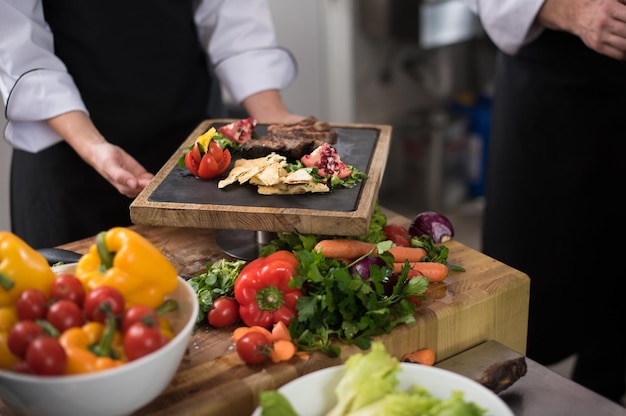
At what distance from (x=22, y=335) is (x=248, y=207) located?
1.57ft

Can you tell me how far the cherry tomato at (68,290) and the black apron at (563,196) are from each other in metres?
1.48

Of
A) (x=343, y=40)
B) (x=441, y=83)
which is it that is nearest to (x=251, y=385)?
(x=343, y=40)

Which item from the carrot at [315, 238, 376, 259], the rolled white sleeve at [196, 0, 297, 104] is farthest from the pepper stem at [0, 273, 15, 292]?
the rolled white sleeve at [196, 0, 297, 104]

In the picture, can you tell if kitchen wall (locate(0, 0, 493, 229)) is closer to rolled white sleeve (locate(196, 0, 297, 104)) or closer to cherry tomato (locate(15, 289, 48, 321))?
rolled white sleeve (locate(196, 0, 297, 104))

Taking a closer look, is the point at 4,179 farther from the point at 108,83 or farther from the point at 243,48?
the point at 243,48

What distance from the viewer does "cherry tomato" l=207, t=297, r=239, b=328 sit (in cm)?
119

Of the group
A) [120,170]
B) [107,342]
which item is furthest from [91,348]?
[120,170]

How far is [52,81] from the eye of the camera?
1649 millimetres

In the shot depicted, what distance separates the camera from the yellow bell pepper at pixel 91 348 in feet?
2.88

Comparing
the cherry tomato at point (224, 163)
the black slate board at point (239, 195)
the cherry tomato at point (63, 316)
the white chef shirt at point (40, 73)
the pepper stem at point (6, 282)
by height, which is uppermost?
the white chef shirt at point (40, 73)

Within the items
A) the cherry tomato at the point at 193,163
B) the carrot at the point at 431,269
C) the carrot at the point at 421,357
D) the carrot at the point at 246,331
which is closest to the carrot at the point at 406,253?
the carrot at the point at 431,269

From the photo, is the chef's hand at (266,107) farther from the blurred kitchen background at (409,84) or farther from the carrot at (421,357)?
the blurred kitchen background at (409,84)

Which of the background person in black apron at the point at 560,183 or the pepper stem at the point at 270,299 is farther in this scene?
the background person in black apron at the point at 560,183

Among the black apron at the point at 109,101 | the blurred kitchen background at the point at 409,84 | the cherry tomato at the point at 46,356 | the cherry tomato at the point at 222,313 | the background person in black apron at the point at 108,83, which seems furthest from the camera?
the blurred kitchen background at the point at 409,84
